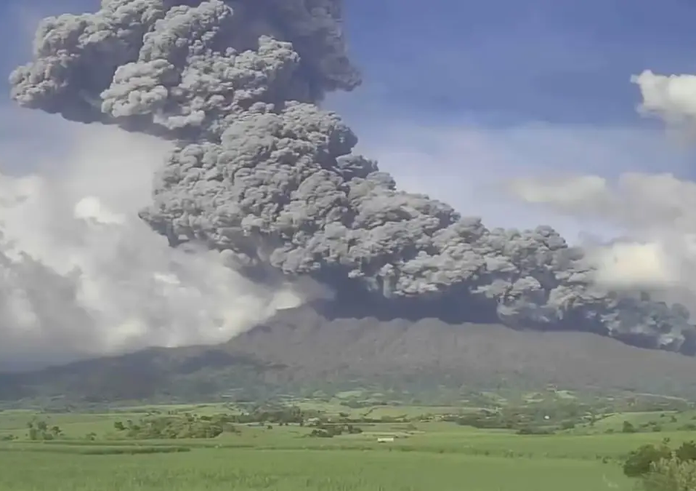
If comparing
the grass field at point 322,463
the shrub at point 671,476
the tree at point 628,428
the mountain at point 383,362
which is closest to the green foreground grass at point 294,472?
the grass field at point 322,463

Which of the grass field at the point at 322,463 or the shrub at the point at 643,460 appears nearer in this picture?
the grass field at the point at 322,463

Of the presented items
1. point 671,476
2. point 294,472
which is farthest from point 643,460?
point 294,472

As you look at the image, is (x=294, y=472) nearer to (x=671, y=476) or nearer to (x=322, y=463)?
(x=322, y=463)

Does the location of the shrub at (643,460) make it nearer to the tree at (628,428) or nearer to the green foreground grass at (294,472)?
the green foreground grass at (294,472)

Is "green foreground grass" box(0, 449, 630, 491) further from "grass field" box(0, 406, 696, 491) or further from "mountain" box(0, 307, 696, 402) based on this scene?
"mountain" box(0, 307, 696, 402)

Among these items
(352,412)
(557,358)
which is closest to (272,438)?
(352,412)
